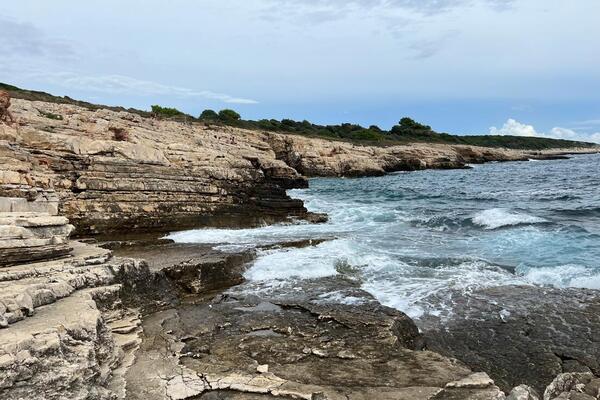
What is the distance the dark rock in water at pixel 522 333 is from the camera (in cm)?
711

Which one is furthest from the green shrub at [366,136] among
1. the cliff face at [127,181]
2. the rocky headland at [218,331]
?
the rocky headland at [218,331]

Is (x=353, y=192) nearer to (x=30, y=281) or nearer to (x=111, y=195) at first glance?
(x=111, y=195)

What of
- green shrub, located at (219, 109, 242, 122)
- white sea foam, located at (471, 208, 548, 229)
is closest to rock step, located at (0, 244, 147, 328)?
white sea foam, located at (471, 208, 548, 229)

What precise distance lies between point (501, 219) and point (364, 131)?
70.6 meters

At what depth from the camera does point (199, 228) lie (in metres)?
17.4

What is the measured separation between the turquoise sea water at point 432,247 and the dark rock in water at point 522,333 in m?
0.72

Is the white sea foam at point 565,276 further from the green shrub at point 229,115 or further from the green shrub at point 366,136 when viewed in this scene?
the green shrub at point 366,136

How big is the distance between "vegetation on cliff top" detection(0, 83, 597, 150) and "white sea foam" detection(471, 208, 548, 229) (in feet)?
145

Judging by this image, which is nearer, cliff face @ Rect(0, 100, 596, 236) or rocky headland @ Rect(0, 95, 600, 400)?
rocky headland @ Rect(0, 95, 600, 400)

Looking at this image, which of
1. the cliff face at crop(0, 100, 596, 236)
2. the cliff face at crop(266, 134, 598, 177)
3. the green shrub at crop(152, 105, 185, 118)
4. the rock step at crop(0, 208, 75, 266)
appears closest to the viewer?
Result: the rock step at crop(0, 208, 75, 266)

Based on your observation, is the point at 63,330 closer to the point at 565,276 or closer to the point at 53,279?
the point at 53,279

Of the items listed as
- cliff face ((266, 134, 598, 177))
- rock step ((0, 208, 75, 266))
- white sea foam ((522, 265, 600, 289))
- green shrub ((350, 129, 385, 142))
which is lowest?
white sea foam ((522, 265, 600, 289))

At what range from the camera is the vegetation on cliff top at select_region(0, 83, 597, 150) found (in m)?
70.0

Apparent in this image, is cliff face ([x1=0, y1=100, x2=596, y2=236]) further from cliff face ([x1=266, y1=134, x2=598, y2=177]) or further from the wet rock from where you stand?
cliff face ([x1=266, y1=134, x2=598, y2=177])
